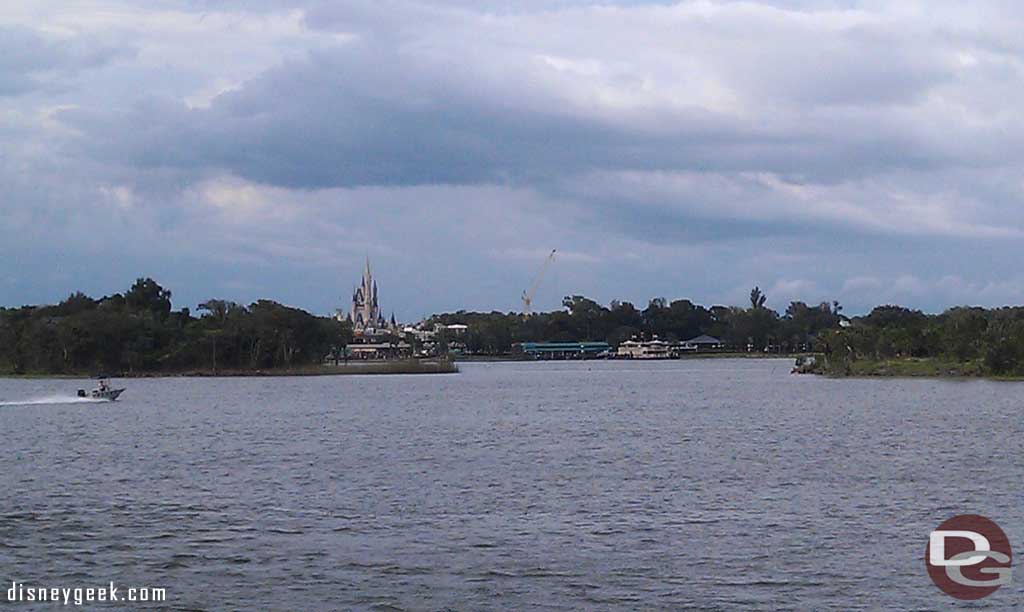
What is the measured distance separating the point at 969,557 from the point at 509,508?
12543 millimetres

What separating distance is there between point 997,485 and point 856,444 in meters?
16.4

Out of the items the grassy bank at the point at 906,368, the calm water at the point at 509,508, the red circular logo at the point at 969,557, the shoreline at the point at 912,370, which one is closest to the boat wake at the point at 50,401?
the calm water at the point at 509,508

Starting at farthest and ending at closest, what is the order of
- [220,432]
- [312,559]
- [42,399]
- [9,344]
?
[9,344], [42,399], [220,432], [312,559]

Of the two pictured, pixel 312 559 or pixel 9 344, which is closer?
pixel 312 559

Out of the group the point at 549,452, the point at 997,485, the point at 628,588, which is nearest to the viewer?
the point at 628,588

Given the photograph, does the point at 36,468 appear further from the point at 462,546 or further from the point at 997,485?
the point at 997,485

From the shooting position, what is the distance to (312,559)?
1114 inches

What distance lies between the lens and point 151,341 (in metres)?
173

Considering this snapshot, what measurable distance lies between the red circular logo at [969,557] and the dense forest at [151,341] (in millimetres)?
148409

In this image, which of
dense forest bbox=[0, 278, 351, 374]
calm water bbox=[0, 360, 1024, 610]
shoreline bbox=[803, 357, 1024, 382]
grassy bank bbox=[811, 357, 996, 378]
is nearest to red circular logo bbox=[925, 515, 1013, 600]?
calm water bbox=[0, 360, 1024, 610]

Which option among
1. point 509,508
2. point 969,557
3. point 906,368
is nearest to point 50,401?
point 509,508

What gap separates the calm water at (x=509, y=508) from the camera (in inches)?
1011

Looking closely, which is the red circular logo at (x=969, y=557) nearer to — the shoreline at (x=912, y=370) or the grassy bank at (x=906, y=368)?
the shoreline at (x=912, y=370)

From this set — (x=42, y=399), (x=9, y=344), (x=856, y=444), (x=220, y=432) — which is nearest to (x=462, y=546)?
(x=856, y=444)
